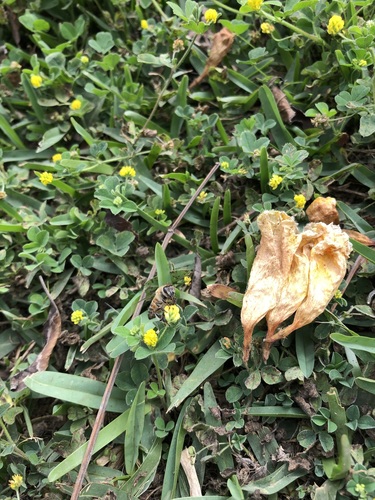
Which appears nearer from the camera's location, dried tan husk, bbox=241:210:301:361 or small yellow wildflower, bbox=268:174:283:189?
dried tan husk, bbox=241:210:301:361

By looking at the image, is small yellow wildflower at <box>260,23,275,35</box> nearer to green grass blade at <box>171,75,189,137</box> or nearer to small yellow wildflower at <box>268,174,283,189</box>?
green grass blade at <box>171,75,189,137</box>

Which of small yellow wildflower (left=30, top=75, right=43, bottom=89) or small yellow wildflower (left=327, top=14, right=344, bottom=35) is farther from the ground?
small yellow wildflower (left=327, top=14, right=344, bottom=35)

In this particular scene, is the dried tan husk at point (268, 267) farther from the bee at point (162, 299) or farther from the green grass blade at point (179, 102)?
the green grass blade at point (179, 102)

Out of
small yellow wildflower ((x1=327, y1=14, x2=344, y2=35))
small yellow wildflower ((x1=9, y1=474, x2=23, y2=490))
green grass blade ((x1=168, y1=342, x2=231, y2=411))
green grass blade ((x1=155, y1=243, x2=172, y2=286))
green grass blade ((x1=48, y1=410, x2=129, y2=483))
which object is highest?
small yellow wildflower ((x1=327, y1=14, x2=344, y2=35))

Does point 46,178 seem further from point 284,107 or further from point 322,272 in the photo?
point 322,272

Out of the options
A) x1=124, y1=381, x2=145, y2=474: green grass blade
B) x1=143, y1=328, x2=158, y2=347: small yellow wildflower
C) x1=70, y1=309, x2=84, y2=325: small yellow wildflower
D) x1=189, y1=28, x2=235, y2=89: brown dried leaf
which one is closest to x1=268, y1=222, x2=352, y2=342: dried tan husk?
x1=143, y1=328, x2=158, y2=347: small yellow wildflower

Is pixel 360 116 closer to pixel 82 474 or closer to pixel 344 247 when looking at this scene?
pixel 344 247

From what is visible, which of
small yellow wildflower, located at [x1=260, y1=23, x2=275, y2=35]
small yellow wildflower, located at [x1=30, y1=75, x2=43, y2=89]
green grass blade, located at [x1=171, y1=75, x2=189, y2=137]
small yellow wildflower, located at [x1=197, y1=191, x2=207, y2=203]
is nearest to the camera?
small yellow wildflower, located at [x1=197, y1=191, x2=207, y2=203]

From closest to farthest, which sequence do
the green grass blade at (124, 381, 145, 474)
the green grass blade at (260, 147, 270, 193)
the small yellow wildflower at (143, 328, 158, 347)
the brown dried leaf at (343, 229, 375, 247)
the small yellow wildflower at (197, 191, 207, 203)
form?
the small yellow wildflower at (143, 328, 158, 347) → the green grass blade at (124, 381, 145, 474) → the brown dried leaf at (343, 229, 375, 247) → the green grass blade at (260, 147, 270, 193) → the small yellow wildflower at (197, 191, 207, 203)

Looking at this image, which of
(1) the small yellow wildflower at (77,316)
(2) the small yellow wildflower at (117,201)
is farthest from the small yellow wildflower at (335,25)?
(1) the small yellow wildflower at (77,316)
